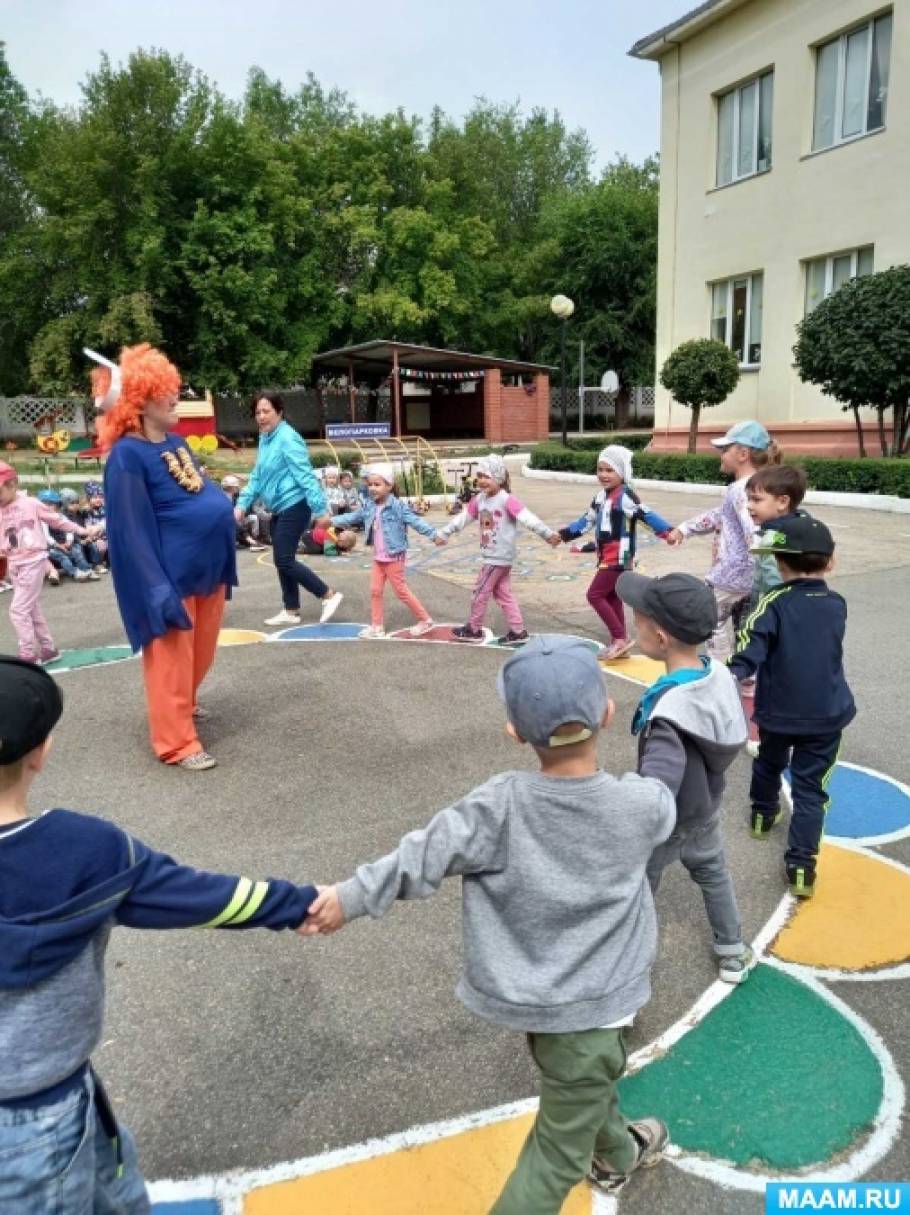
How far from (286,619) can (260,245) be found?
26.3 m

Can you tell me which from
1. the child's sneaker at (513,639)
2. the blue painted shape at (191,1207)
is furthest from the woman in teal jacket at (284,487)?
the blue painted shape at (191,1207)

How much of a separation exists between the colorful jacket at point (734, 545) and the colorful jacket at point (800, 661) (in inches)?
72.8

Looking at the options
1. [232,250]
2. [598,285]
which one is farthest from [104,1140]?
[598,285]

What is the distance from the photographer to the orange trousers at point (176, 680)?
4672 mm

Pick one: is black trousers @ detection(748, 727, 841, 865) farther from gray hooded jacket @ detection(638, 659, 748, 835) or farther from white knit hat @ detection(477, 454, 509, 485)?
white knit hat @ detection(477, 454, 509, 485)

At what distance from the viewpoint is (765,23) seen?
1869 cm

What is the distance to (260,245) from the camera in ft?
100

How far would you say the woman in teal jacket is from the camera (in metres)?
7.36

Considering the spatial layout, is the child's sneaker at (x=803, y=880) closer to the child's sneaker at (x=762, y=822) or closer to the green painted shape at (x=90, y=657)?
the child's sneaker at (x=762, y=822)

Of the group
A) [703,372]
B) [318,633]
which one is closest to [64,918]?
[318,633]

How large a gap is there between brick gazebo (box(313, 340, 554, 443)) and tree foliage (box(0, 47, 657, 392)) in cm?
229

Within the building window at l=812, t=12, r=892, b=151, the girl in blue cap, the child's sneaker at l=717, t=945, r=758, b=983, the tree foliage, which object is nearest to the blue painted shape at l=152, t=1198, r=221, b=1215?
the child's sneaker at l=717, t=945, r=758, b=983

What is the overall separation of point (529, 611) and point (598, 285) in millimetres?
33417

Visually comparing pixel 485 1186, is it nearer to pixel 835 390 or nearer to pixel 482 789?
pixel 482 789
